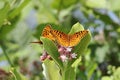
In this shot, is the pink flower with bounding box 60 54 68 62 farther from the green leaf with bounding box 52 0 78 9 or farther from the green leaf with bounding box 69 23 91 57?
the green leaf with bounding box 52 0 78 9

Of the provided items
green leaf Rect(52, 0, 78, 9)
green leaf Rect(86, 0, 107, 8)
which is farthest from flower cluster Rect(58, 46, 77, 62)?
green leaf Rect(86, 0, 107, 8)

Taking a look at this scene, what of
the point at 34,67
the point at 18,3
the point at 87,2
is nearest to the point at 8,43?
the point at 34,67

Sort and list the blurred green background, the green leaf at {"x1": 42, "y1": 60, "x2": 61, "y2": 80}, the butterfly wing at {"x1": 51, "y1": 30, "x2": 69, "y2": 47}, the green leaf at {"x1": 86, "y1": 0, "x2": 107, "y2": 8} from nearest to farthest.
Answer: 1. the butterfly wing at {"x1": 51, "y1": 30, "x2": 69, "y2": 47}
2. the green leaf at {"x1": 42, "y1": 60, "x2": 61, "y2": 80}
3. the blurred green background
4. the green leaf at {"x1": 86, "y1": 0, "x2": 107, "y2": 8}

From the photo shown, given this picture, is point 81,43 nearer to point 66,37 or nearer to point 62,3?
point 66,37

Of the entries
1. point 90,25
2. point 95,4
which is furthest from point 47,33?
point 95,4

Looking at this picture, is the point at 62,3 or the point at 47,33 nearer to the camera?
the point at 47,33
